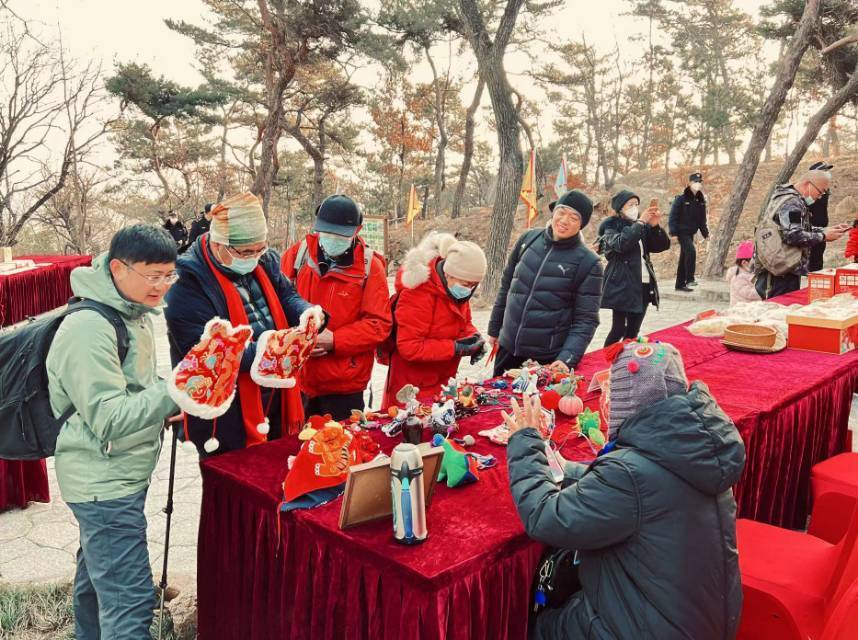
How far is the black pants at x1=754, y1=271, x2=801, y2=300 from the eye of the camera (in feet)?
17.5

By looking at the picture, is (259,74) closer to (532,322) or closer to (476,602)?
(532,322)

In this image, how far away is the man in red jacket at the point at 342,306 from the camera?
2771mm

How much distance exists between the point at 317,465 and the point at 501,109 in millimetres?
9198

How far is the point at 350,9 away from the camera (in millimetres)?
14086

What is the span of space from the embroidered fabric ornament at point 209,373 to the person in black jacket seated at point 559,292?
188cm

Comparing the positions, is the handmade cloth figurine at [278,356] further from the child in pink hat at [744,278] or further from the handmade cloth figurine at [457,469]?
the child in pink hat at [744,278]

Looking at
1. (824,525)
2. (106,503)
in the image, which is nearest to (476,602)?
(106,503)

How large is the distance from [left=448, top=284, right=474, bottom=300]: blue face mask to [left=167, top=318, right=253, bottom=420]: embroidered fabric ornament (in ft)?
4.15

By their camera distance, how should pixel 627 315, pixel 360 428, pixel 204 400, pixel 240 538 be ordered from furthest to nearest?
pixel 627 315 → pixel 360 428 → pixel 240 538 → pixel 204 400

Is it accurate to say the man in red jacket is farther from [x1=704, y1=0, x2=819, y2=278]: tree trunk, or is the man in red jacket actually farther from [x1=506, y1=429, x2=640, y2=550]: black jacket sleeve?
[x1=704, y1=0, x2=819, y2=278]: tree trunk

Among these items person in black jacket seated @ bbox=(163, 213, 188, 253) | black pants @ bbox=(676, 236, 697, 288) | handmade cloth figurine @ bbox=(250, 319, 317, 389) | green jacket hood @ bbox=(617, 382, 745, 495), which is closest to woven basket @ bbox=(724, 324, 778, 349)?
green jacket hood @ bbox=(617, 382, 745, 495)

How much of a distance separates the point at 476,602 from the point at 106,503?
3.43ft

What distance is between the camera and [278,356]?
2098 mm

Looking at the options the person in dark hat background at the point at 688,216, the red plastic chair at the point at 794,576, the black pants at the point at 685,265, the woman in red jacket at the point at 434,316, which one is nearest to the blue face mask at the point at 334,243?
the woman in red jacket at the point at 434,316
